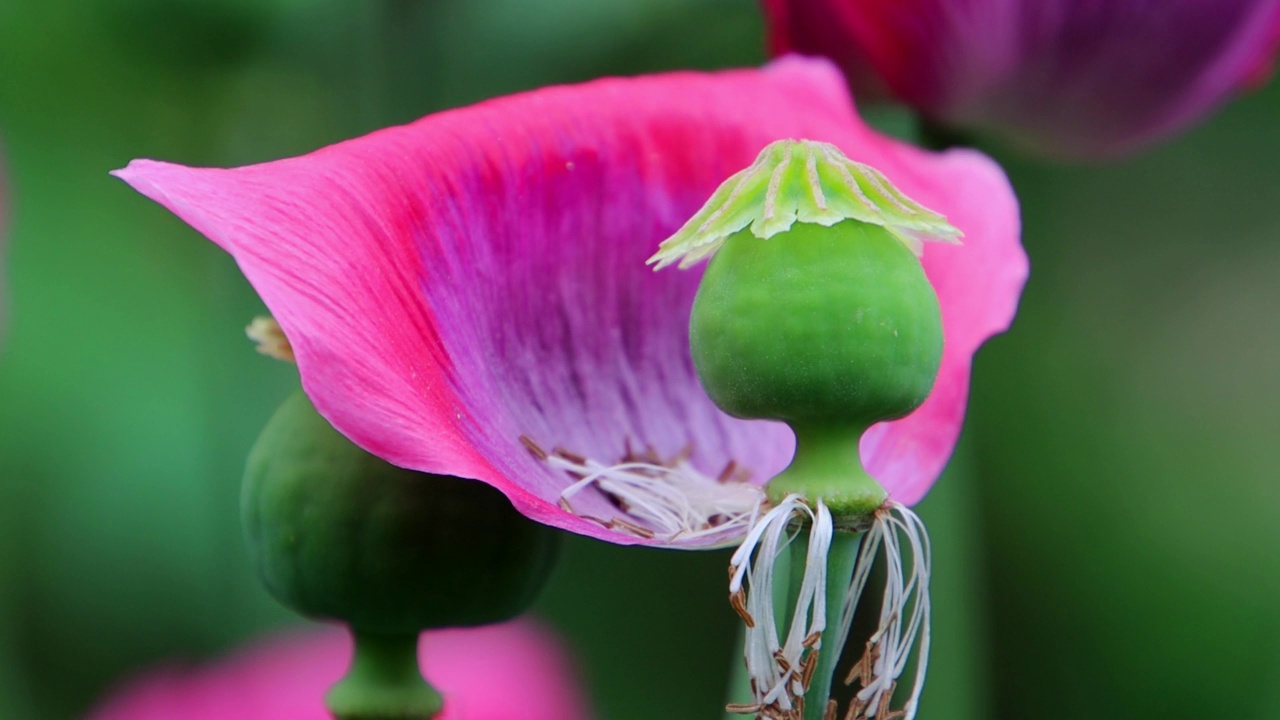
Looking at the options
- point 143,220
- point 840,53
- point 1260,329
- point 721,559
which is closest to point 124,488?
point 143,220

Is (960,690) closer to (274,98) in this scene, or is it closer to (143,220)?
(274,98)

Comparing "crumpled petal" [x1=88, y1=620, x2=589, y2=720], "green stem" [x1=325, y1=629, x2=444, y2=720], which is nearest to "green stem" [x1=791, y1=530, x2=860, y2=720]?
"green stem" [x1=325, y1=629, x2=444, y2=720]

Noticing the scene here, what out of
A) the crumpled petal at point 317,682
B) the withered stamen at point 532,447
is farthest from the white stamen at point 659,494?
the crumpled petal at point 317,682

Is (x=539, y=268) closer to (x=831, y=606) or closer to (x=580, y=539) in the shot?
(x=831, y=606)

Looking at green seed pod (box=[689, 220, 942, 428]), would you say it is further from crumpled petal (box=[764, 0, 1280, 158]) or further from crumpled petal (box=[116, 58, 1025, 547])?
crumpled petal (box=[764, 0, 1280, 158])

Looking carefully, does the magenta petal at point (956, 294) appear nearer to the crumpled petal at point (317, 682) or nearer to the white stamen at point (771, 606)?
the white stamen at point (771, 606)

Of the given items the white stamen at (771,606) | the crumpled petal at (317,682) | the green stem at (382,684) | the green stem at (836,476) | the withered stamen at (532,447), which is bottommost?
the crumpled petal at (317,682)

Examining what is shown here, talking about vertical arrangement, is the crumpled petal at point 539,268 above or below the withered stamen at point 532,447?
above
